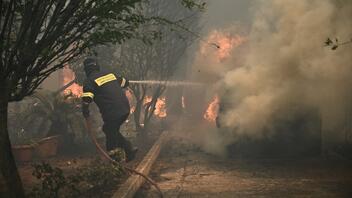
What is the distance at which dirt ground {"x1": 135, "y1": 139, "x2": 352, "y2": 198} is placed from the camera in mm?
6430

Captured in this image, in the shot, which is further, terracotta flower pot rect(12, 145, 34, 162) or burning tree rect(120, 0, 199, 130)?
burning tree rect(120, 0, 199, 130)

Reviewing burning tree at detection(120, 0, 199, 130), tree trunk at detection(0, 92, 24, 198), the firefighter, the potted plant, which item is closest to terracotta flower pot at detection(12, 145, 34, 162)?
the potted plant

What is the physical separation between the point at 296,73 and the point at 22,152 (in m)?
6.11

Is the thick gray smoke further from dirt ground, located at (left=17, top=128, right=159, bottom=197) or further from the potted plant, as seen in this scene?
the potted plant

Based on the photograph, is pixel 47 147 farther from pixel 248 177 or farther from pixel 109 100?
pixel 248 177

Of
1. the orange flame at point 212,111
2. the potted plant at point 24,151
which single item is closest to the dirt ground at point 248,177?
the potted plant at point 24,151

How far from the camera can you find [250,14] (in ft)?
70.1

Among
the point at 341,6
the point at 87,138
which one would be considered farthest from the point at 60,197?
the point at 341,6

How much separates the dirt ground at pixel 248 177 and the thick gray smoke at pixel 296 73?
43.6 inches

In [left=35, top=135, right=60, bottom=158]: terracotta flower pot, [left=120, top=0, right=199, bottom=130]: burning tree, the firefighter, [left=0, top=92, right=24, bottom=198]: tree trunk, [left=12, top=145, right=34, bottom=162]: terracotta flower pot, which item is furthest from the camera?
[left=120, top=0, right=199, bottom=130]: burning tree

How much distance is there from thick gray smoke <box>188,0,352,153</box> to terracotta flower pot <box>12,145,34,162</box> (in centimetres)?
433

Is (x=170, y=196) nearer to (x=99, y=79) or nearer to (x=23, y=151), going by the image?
(x=99, y=79)

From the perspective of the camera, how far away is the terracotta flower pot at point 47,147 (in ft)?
33.2

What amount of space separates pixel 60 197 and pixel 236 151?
499 cm
